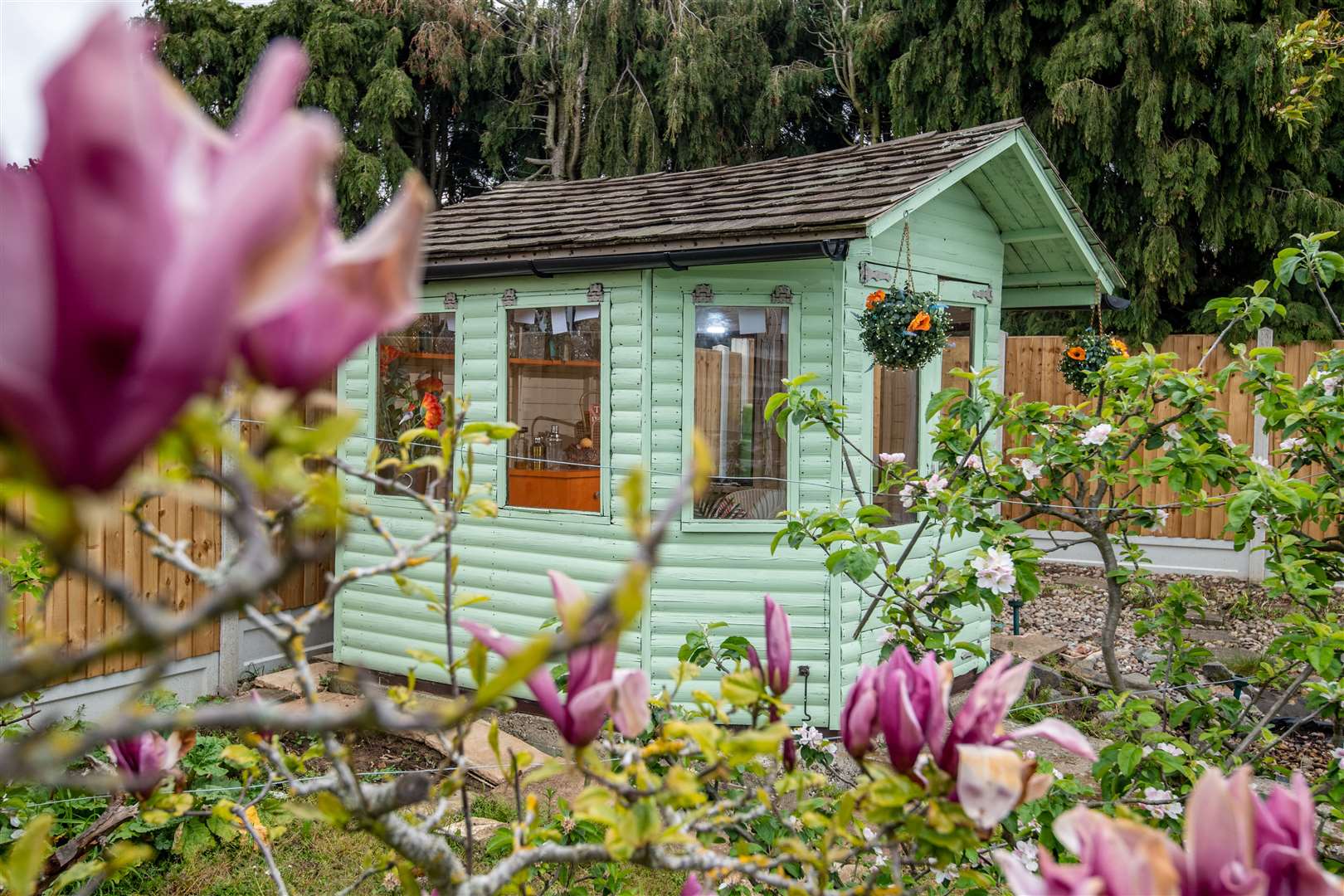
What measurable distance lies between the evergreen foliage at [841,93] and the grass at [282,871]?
1027 centimetres

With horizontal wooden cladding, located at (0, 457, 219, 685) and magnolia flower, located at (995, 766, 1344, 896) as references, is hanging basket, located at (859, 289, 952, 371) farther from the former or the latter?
magnolia flower, located at (995, 766, 1344, 896)

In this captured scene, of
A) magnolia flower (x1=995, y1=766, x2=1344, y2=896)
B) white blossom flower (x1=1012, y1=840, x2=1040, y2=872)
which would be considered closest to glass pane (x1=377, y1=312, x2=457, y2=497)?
white blossom flower (x1=1012, y1=840, x2=1040, y2=872)

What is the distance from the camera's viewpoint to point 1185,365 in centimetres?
1070

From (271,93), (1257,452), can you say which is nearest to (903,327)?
(271,93)

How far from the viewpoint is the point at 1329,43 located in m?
6.66

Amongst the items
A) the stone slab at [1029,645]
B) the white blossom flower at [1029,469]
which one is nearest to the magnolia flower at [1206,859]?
the white blossom flower at [1029,469]

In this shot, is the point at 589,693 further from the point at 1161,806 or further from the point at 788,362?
the point at 788,362

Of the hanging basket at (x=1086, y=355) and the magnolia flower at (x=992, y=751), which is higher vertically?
the hanging basket at (x=1086, y=355)

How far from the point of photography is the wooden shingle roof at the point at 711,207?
17.1 feet

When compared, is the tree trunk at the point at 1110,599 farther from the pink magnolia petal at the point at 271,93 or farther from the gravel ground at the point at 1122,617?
the gravel ground at the point at 1122,617

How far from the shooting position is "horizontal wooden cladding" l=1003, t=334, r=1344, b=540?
977 centimetres

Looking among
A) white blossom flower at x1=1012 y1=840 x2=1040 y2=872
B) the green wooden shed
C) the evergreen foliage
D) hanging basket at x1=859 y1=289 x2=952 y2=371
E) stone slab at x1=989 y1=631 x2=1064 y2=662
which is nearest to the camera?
white blossom flower at x1=1012 y1=840 x2=1040 y2=872

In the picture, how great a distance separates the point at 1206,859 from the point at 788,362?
5.07 metres

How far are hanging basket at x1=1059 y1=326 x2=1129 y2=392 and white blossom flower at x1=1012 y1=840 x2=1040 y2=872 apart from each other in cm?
333
